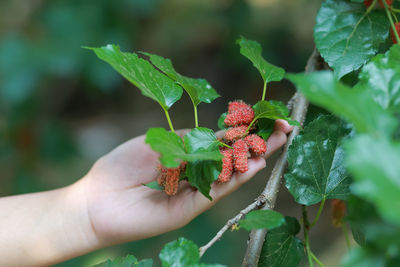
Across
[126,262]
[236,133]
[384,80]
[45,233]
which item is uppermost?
[384,80]

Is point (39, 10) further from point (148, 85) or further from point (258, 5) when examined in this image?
point (148, 85)

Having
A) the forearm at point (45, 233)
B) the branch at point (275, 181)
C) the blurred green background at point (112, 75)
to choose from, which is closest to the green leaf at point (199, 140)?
the branch at point (275, 181)

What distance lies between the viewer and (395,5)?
2.44 ft

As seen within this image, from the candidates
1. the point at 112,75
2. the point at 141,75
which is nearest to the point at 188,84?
the point at 141,75

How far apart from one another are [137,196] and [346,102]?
2.00 feet

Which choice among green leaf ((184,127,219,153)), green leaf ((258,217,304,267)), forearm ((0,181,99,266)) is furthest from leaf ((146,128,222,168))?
forearm ((0,181,99,266))

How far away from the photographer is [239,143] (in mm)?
671

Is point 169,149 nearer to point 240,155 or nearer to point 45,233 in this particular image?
point 240,155

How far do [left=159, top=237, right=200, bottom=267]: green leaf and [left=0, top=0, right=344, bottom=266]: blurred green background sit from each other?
4.09 feet

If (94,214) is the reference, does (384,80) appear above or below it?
above

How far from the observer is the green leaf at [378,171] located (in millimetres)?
274

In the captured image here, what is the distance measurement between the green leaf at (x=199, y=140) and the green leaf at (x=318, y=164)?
131 millimetres

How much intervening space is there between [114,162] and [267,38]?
1442 millimetres

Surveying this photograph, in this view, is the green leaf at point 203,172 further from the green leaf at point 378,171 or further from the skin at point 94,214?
the green leaf at point 378,171
